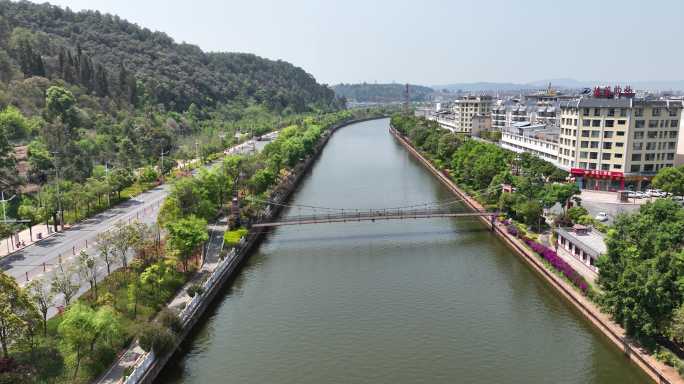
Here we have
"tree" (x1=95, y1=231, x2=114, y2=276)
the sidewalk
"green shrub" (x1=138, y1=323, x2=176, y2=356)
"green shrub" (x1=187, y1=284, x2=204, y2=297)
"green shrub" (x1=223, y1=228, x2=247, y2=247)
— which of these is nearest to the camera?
"green shrub" (x1=138, y1=323, x2=176, y2=356)

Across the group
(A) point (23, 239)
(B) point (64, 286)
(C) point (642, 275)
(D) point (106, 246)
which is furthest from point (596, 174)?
(A) point (23, 239)

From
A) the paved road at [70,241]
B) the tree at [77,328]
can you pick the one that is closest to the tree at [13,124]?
the paved road at [70,241]

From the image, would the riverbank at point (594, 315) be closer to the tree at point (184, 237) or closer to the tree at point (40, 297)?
the tree at point (184, 237)

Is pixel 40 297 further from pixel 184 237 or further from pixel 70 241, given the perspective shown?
pixel 70 241

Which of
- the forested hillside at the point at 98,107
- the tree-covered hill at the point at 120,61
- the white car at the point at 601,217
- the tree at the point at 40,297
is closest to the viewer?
the tree at the point at 40,297

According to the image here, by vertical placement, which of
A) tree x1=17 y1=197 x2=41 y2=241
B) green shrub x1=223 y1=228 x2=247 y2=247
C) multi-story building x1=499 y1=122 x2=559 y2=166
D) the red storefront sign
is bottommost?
green shrub x1=223 y1=228 x2=247 y2=247

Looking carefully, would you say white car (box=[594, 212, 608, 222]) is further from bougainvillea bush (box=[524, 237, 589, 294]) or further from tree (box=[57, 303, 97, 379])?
tree (box=[57, 303, 97, 379])

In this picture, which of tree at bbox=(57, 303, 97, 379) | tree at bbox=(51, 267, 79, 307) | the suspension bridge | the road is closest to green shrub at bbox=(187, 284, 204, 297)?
the road
